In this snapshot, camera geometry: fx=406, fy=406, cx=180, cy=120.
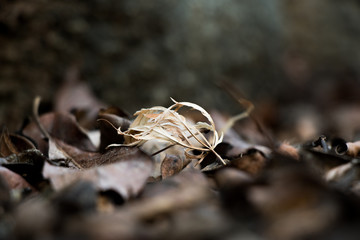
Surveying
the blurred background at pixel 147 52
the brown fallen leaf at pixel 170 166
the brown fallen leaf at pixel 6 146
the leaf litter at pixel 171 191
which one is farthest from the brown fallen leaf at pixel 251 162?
the blurred background at pixel 147 52

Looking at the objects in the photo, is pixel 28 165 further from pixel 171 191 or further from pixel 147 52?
pixel 147 52


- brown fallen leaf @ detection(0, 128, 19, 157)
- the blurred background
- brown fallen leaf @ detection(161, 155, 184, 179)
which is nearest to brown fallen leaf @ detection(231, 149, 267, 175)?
brown fallen leaf @ detection(161, 155, 184, 179)

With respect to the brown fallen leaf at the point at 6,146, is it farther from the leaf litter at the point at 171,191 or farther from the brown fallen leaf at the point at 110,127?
the brown fallen leaf at the point at 110,127

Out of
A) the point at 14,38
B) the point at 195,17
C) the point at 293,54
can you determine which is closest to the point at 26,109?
the point at 14,38

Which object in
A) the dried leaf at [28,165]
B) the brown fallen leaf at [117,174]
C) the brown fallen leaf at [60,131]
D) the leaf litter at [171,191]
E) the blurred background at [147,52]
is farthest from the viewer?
the blurred background at [147,52]

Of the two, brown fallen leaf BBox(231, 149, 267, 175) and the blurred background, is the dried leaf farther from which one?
the blurred background

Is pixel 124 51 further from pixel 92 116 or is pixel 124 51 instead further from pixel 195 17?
pixel 92 116
